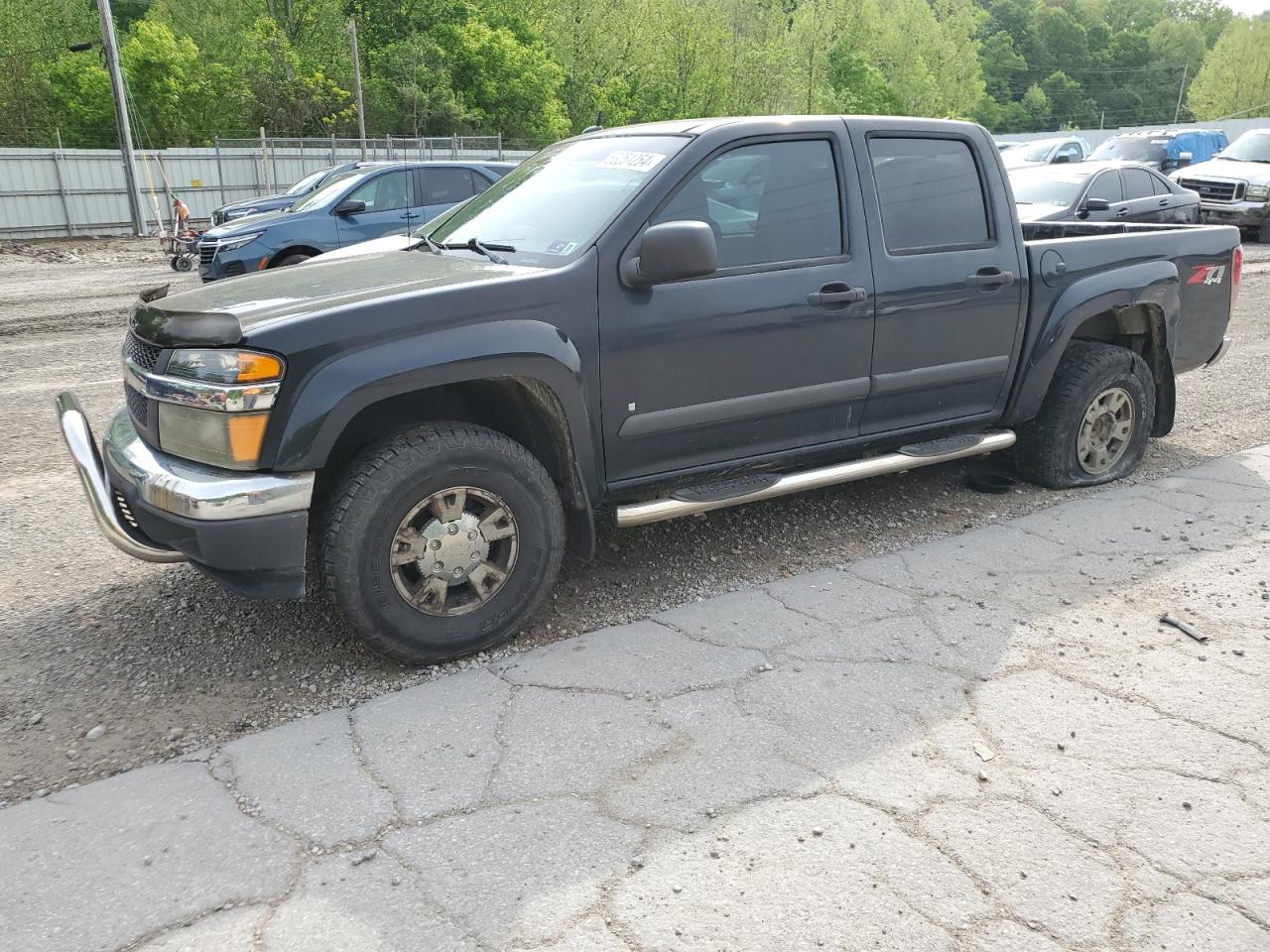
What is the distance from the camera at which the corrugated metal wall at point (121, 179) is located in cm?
2530

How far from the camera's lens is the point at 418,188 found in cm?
1320

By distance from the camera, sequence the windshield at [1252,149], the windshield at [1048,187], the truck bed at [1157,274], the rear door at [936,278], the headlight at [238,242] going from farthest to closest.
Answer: the windshield at [1252,149], the headlight at [238,242], the windshield at [1048,187], the truck bed at [1157,274], the rear door at [936,278]

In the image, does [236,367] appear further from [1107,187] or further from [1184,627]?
[1107,187]

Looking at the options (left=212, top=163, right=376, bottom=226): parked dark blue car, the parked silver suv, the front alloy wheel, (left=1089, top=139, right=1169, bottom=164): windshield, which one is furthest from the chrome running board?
(left=1089, top=139, right=1169, bottom=164): windshield

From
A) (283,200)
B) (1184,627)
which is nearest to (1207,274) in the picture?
(1184,627)

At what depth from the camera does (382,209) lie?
1303cm

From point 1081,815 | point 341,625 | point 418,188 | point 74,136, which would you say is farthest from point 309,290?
point 74,136

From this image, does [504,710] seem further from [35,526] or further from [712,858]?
[35,526]

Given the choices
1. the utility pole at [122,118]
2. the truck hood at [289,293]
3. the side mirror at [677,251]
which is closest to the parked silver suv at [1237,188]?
the side mirror at [677,251]

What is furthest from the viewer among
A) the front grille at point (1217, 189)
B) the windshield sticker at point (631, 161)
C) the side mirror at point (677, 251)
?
the front grille at point (1217, 189)

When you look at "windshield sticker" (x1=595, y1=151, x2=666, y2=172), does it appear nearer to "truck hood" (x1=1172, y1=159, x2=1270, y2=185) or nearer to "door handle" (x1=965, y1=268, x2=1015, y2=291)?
"door handle" (x1=965, y1=268, x2=1015, y2=291)

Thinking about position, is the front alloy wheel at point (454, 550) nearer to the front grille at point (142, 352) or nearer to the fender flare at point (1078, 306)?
the front grille at point (142, 352)

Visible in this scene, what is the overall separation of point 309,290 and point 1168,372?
449 cm

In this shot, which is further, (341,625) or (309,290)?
(341,625)
